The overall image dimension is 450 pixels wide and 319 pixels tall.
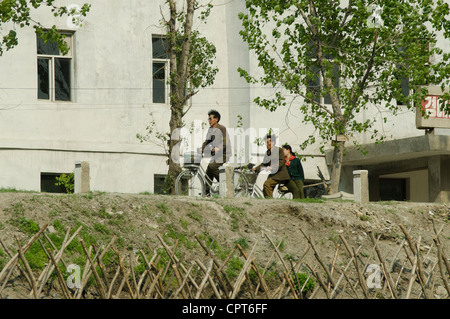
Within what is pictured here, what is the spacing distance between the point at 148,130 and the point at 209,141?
18.1ft

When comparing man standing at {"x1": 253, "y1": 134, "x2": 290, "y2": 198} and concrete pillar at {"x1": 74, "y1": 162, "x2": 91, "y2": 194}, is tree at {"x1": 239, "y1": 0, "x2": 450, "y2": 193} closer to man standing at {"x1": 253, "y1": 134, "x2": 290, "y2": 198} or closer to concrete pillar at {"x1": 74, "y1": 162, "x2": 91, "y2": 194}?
man standing at {"x1": 253, "y1": 134, "x2": 290, "y2": 198}

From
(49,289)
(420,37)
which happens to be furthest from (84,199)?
(420,37)

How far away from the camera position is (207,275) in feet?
44.4

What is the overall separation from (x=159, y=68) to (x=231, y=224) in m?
8.24

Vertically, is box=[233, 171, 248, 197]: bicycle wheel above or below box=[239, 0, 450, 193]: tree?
below

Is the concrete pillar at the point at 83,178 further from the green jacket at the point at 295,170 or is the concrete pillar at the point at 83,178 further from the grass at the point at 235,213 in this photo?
the green jacket at the point at 295,170

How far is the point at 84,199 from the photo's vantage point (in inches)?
648

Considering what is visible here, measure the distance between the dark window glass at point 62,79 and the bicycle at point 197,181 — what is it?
199 inches

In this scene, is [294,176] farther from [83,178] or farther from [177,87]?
[83,178]

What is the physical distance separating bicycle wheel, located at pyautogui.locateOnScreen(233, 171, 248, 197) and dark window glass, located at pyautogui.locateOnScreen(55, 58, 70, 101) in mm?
5876

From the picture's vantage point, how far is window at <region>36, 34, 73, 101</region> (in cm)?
2316

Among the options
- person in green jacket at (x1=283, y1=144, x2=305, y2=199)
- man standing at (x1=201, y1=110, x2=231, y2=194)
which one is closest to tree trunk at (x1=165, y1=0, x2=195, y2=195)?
man standing at (x1=201, y1=110, x2=231, y2=194)

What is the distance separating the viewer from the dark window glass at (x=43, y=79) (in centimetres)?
2316

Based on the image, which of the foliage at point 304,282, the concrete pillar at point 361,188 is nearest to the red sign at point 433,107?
the concrete pillar at point 361,188
